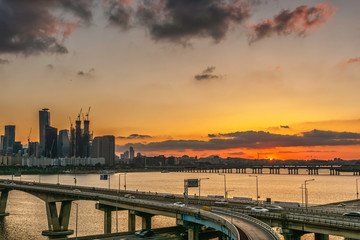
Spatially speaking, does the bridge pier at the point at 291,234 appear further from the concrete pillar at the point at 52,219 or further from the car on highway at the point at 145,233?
the concrete pillar at the point at 52,219

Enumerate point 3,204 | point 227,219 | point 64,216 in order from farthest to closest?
point 3,204 < point 64,216 < point 227,219

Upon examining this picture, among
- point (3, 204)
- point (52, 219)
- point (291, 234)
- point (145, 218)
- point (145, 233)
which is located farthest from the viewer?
point (3, 204)

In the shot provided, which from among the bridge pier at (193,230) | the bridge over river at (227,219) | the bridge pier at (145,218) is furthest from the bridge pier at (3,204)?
the bridge pier at (193,230)

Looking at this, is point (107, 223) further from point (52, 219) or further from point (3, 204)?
point (3, 204)

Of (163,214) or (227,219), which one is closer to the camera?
(227,219)

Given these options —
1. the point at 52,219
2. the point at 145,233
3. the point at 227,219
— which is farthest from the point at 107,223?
the point at 227,219

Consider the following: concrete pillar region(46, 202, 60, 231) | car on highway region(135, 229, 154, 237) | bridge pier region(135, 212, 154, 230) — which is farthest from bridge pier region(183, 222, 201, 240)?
concrete pillar region(46, 202, 60, 231)

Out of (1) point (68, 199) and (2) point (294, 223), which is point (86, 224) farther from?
(2) point (294, 223)

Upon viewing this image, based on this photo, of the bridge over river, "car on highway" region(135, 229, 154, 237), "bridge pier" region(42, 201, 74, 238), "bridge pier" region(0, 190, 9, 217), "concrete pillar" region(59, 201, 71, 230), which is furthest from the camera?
"bridge pier" region(0, 190, 9, 217)

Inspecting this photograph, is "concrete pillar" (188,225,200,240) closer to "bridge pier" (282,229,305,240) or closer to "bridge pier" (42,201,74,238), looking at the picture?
"bridge pier" (282,229,305,240)

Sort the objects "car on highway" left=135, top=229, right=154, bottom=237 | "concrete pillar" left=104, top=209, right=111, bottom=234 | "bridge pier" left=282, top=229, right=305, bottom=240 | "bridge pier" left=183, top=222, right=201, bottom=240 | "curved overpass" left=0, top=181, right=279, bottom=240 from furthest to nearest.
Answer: "concrete pillar" left=104, top=209, right=111, bottom=234, "car on highway" left=135, top=229, right=154, bottom=237, "bridge pier" left=183, top=222, right=201, bottom=240, "bridge pier" left=282, top=229, right=305, bottom=240, "curved overpass" left=0, top=181, right=279, bottom=240

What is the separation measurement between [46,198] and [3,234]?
18598mm

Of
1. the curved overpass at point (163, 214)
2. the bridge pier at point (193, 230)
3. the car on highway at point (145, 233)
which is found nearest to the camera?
the curved overpass at point (163, 214)

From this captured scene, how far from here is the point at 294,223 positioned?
62625mm
